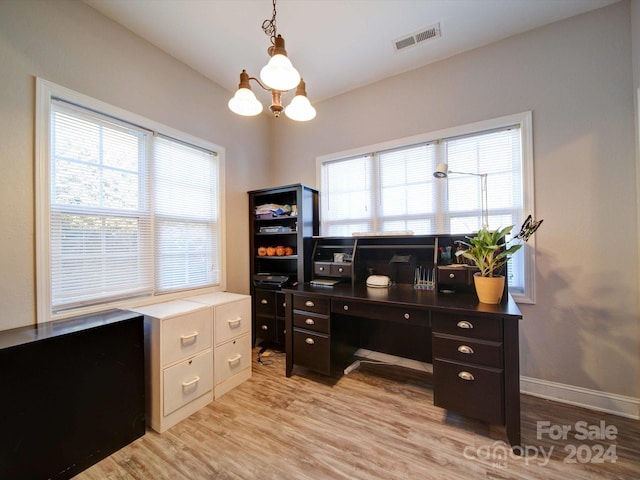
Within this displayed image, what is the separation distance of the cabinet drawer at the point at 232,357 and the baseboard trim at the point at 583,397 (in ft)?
7.86

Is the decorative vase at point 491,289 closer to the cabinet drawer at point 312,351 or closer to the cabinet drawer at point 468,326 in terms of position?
the cabinet drawer at point 468,326

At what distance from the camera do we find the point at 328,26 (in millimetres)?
2035

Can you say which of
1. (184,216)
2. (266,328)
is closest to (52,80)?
(184,216)

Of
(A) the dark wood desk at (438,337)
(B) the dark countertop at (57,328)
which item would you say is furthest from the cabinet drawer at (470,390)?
(B) the dark countertop at (57,328)

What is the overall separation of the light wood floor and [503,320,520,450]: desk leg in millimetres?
150

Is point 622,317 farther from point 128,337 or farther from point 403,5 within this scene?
point 128,337

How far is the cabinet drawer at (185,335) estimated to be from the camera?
1726mm

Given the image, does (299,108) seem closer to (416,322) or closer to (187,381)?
(416,322)

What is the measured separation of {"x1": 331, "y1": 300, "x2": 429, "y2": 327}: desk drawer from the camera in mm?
1743

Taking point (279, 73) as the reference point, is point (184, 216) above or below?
below

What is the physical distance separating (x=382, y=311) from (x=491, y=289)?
73 centimetres

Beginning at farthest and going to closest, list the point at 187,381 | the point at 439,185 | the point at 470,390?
the point at 439,185 → the point at 187,381 → the point at 470,390

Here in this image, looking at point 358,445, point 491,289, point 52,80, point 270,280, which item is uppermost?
point 52,80

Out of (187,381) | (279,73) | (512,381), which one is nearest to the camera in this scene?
(279,73)
